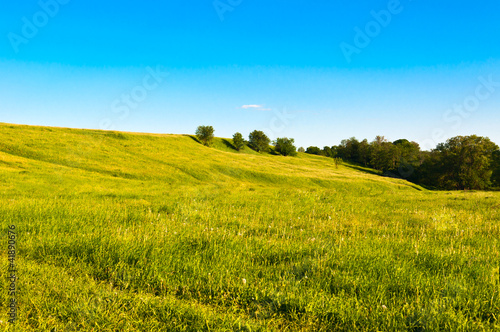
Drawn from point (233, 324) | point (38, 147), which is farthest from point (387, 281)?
point (38, 147)

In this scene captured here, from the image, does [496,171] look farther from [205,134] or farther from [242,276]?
[242,276]

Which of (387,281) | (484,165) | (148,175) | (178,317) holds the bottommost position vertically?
(148,175)

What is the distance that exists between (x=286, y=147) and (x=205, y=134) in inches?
1549

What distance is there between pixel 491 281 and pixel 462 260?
0.79m

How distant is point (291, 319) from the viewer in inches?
129

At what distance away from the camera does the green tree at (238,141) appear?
122375 mm

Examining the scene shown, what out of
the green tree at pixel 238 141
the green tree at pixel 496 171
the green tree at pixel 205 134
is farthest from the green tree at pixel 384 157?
the green tree at pixel 205 134

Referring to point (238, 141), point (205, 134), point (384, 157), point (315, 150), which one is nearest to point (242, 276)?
point (205, 134)

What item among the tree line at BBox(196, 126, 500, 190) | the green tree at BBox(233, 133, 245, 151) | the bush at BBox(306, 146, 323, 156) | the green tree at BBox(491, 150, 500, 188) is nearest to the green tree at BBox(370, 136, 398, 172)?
the tree line at BBox(196, 126, 500, 190)

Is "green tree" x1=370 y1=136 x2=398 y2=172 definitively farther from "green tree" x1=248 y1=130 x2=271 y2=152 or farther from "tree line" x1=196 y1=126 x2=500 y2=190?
"green tree" x1=248 y1=130 x2=271 y2=152

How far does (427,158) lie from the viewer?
323ft

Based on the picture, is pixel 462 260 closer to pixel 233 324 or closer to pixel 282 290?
pixel 282 290

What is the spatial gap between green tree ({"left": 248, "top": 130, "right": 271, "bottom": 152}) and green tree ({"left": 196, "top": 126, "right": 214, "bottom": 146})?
27.7 metres

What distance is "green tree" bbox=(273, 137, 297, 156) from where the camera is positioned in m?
129
